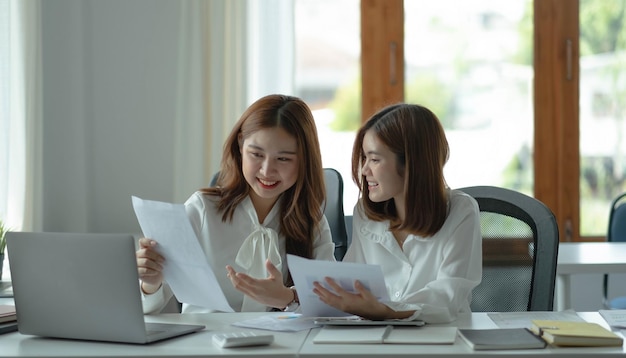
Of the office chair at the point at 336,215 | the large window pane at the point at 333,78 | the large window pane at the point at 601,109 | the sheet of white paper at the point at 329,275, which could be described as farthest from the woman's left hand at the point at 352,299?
the large window pane at the point at 601,109

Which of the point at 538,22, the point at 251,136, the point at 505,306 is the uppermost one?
the point at 538,22

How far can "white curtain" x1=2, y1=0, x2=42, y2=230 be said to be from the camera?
389 cm

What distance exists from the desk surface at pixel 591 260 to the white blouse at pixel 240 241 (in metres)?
0.96

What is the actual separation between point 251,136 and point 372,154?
1.08 ft

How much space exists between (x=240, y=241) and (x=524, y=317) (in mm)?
774

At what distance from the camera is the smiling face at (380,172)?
7.00 feet

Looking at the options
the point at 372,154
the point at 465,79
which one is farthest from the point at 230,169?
the point at 465,79

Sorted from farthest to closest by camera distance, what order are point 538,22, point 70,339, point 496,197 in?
point 538,22 < point 496,197 < point 70,339

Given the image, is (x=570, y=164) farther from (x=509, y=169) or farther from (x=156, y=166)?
(x=156, y=166)

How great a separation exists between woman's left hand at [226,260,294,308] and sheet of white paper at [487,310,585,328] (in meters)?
0.47

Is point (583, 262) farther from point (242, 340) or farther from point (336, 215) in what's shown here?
point (242, 340)

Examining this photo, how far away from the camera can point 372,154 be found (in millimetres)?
2160

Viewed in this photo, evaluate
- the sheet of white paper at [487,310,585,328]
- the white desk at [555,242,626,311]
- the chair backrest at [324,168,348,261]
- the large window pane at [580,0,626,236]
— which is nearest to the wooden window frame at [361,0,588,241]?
the large window pane at [580,0,626,236]

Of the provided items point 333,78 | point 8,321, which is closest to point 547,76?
point 333,78
